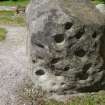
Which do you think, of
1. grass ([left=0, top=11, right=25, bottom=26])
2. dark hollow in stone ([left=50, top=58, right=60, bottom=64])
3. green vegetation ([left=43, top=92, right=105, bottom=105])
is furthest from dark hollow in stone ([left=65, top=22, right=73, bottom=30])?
grass ([left=0, top=11, right=25, bottom=26])

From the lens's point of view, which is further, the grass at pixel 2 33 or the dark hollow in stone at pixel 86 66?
the grass at pixel 2 33

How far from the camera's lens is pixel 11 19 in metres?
31.1

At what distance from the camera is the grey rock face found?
12789mm

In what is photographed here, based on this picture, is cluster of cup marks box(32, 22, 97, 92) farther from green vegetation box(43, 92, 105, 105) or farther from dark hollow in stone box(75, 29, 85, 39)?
green vegetation box(43, 92, 105, 105)

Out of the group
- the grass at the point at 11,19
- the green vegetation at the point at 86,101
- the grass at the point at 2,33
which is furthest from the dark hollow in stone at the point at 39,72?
the grass at the point at 11,19

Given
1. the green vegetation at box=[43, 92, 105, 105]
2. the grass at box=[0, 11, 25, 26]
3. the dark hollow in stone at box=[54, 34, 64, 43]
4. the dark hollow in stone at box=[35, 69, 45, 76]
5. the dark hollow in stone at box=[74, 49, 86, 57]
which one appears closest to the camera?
the green vegetation at box=[43, 92, 105, 105]

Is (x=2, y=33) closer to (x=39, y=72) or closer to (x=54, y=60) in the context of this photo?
(x=39, y=72)

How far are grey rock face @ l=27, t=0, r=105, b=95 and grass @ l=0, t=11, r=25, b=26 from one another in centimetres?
1539

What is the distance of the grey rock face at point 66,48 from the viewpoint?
12.8 m

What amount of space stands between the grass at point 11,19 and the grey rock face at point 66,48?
15392 mm

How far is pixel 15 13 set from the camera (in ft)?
113

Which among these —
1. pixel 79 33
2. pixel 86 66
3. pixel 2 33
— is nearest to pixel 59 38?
pixel 79 33

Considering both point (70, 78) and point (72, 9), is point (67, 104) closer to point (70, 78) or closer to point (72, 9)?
point (70, 78)

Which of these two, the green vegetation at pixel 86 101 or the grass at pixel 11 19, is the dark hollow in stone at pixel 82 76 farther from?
the grass at pixel 11 19
